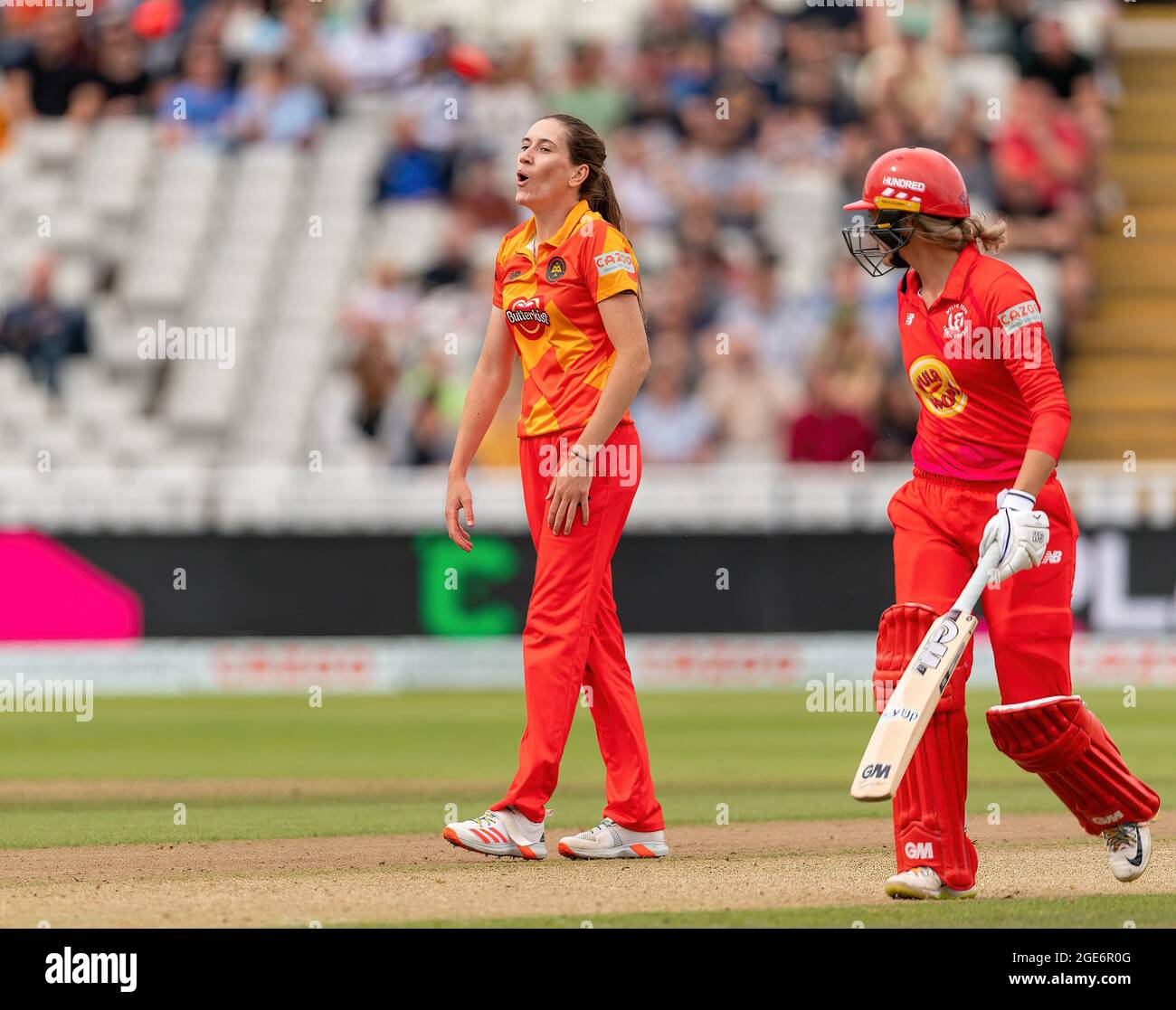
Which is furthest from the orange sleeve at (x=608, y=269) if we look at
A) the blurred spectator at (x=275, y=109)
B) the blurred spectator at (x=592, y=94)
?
the blurred spectator at (x=275, y=109)

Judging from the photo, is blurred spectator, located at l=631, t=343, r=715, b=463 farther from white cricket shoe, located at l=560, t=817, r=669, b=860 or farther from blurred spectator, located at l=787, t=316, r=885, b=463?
white cricket shoe, located at l=560, t=817, r=669, b=860

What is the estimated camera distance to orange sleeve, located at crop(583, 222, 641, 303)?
7066mm

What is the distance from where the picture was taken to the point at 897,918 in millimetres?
Result: 6008

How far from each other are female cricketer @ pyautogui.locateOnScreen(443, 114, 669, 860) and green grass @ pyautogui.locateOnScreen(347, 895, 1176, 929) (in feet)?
3.63

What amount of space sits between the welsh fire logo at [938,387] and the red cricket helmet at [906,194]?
1.17 ft

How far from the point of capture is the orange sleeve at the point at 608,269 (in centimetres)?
707

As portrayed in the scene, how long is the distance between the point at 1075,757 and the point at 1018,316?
126 centimetres

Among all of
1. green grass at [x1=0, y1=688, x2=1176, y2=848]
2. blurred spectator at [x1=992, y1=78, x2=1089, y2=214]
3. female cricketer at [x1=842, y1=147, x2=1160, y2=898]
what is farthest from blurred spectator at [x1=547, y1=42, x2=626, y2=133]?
female cricketer at [x1=842, y1=147, x2=1160, y2=898]

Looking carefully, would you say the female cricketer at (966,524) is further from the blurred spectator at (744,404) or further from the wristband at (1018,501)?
the blurred spectator at (744,404)

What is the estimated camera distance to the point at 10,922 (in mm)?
6000

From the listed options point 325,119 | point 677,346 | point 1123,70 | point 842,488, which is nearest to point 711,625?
point 842,488

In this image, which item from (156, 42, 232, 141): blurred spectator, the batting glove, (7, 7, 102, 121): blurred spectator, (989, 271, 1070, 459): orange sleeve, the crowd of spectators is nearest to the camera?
the batting glove
